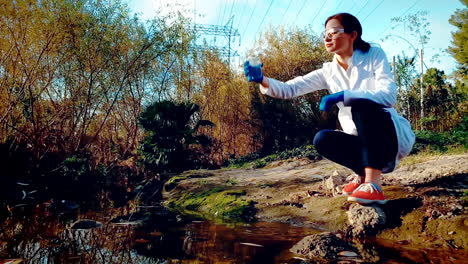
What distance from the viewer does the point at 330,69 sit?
2352mm

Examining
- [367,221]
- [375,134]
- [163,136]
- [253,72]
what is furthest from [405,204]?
[163,136]

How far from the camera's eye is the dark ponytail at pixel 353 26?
2.12 metres

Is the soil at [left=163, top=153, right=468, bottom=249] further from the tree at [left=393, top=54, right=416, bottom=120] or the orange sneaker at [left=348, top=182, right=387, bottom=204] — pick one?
the tree at [left=393, top=54, right=416, bottom=120]

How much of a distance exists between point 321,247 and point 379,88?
38.0 inches

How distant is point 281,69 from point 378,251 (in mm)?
13536

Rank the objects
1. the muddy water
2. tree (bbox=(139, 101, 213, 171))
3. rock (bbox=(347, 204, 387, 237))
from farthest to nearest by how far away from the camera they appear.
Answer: tree (bbox=(139, 101, 213, 171))
rock (bbox=(347, 204, 387, 237))
the muddy water

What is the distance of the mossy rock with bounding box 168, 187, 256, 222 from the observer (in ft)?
12.9

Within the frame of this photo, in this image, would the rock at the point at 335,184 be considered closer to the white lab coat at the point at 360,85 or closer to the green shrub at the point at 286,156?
the white lab coat at the point at 360,85

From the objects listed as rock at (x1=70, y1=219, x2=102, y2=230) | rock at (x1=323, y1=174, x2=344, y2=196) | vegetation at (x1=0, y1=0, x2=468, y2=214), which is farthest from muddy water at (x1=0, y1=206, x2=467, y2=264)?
vegetation at (x1=0, y1=0, x2=468, y2=214)

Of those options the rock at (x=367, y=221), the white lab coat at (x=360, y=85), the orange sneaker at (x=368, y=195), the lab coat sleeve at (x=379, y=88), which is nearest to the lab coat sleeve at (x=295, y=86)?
the white lab coat at (x=360, y=85)

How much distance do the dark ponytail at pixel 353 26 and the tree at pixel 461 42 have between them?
14.8 meters

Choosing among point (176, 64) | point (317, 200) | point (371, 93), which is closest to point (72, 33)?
point (176, 64)

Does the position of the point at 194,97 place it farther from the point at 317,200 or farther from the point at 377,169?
the point at 377,169

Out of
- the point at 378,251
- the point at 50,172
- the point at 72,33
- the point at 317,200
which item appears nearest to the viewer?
the point at 378,251
